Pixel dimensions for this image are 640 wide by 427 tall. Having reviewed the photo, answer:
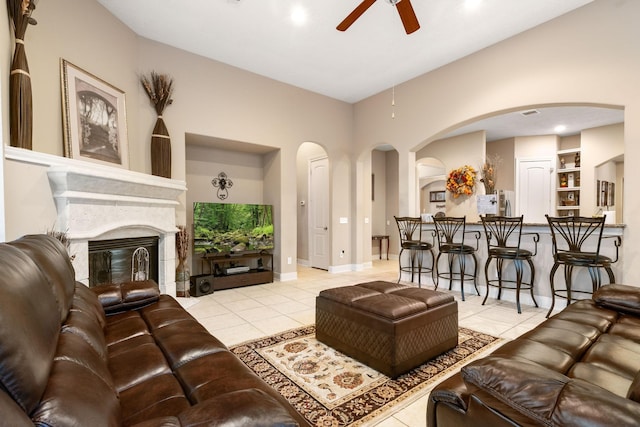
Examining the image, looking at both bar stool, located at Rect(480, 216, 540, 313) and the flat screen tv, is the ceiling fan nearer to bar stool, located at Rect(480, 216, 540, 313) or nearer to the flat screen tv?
bar stool, located at Rect(480, 216, 540, 313)

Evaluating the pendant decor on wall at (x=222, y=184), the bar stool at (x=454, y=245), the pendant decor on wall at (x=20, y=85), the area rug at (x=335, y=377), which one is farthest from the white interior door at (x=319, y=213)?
the pendant decor on wall at (x=20, y=85)

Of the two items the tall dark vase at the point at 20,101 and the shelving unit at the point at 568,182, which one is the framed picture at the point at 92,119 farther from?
the shelving unit at the point at 568,182

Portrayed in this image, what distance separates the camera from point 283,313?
3605 mm

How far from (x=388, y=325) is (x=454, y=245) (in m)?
2.69

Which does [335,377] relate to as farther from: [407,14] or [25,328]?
[407,14]

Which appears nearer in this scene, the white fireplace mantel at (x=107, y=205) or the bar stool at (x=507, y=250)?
the white fireplace mantel at (x=107, y=205)

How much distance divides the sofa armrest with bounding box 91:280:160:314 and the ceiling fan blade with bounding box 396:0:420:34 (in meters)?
3.21

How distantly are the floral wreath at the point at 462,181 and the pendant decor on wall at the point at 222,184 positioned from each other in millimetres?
4883

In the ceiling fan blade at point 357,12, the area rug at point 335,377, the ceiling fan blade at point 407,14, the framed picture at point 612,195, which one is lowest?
the area rug at point 335,377

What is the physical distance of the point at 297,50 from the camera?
4.41 m

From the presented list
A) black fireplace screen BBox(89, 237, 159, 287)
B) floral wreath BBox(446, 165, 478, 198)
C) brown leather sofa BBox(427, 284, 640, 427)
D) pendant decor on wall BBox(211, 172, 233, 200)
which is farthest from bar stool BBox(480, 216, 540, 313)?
black fireplace screen BBox(89, 237, 159, 287)

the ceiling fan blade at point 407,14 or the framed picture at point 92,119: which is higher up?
the ceiling fan blade at point 407,14

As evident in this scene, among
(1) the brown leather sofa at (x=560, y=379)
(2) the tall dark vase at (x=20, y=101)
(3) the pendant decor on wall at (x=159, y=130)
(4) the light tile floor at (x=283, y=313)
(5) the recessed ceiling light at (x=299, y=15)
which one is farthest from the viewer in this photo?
(3) the pendant decor on wall at (x=159, y=130)

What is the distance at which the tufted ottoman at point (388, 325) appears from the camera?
6.91 ft
